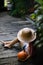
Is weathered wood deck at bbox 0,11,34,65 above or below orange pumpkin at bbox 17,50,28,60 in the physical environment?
below

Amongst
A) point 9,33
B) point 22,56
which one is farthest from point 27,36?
point 9,33

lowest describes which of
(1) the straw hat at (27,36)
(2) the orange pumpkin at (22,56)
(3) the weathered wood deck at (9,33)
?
(3) the weathered wood deck at (9,33)

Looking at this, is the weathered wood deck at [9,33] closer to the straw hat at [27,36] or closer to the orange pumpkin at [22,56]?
the orange pumpkin at [22,56]

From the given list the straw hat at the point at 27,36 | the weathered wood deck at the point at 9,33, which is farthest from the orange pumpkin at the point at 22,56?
the straw hat at the point at 27,36

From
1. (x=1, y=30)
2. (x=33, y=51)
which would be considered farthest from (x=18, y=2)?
(x=33, y=51)

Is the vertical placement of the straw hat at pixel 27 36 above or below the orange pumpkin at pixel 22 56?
above

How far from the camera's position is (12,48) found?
312cm

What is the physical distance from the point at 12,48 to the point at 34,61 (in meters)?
0.52

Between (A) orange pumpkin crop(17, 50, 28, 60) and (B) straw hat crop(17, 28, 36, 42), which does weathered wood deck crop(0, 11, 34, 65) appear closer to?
(A) orange pumpkin crop(17, 50, 28, 60)

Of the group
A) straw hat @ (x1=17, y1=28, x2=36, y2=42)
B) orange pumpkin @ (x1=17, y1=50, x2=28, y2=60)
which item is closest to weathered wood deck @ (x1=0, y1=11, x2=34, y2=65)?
orange pumpkin @ (x1=17, y1=50, x2=28, y2=60)

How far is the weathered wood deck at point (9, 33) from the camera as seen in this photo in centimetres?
276

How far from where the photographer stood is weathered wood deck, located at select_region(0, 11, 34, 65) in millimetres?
2762

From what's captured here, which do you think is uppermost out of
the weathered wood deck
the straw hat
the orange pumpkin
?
the straw hat

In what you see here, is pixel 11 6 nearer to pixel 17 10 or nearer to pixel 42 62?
pixel 17 10
